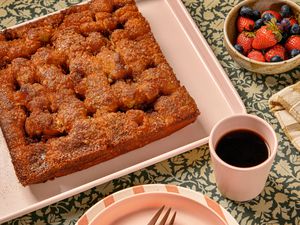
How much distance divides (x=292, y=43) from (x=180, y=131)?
429mm

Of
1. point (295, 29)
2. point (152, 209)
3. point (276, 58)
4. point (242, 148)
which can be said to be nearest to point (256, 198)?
point (242, 148)

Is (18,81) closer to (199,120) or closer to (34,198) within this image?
(34,198)

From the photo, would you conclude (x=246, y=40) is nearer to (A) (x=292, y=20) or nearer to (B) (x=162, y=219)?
(A) (x=292, y=20)

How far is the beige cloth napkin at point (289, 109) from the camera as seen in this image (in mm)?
1592

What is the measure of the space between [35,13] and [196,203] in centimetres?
95

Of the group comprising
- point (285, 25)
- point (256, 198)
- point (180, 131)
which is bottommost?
point (256, 198)

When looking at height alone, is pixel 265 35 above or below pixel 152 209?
above

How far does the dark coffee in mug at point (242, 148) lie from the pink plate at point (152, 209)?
128 millimetres

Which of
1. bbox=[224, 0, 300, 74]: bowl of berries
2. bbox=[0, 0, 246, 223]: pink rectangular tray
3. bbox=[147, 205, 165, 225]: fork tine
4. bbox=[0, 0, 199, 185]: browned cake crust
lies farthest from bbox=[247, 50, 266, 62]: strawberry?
bbox=[147, 205, 165, 225]: fork tine

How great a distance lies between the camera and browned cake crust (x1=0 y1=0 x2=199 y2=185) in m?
1.51

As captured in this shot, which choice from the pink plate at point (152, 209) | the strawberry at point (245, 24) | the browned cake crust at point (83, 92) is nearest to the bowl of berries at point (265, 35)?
the strawberry at point (245, 24)

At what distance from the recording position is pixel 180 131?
1.61 metres

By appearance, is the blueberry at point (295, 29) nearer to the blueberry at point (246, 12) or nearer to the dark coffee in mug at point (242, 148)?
the blueberry at point (246, 12)

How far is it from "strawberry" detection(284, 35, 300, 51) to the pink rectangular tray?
0.70 feet
